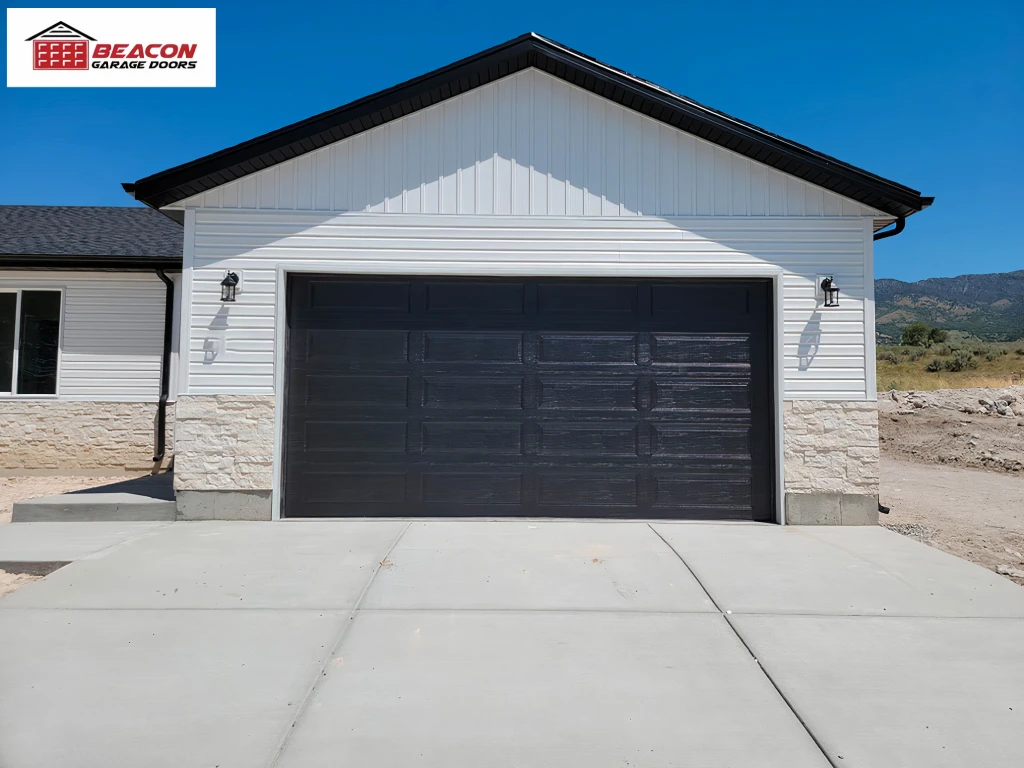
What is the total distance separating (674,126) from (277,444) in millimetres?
5550

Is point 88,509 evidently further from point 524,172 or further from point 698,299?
point 698,299

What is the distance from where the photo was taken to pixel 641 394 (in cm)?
727

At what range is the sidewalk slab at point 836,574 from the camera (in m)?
4.48

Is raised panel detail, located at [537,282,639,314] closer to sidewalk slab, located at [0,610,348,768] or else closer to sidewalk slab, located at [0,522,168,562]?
sidewalk slab, located at [0,610,348,768]

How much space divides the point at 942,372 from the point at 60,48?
35.7 metres

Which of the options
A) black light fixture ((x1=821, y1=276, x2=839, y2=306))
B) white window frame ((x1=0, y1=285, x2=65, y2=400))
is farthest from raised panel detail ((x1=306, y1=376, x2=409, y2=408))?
white window frame ((x1=0, y1=285, x2=65, y2=400))

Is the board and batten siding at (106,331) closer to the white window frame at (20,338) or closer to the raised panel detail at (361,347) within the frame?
the white window frame at (20,338)

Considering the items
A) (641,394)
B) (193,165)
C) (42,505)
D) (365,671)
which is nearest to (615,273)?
(641,394)

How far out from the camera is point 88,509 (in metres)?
6.95

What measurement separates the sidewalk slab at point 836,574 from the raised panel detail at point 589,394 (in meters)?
1.47

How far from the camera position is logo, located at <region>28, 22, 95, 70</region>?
29.8ft

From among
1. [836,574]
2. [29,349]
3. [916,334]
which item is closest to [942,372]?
[916,334]

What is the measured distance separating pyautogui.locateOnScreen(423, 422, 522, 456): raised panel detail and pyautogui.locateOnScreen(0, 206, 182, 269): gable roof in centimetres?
470

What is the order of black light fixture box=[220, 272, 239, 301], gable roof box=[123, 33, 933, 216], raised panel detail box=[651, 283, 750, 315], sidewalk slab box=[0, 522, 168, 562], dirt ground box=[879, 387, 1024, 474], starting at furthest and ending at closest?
dirt ground box=[879, 387, 1024, 474]
raised panel detail box=[651, 283, 750, 315]
black light fixture box=[220, 272, 239, 301]
gable roof box=[123, 33, 933, 216]
sidewalk slab box=[0, 522, 168, 562]
